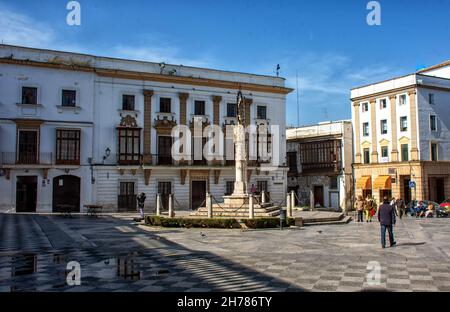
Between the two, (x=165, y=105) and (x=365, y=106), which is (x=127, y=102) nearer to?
(x=165, y=105)

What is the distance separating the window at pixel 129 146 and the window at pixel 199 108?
17.1 ft

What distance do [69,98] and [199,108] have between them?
10.3 m

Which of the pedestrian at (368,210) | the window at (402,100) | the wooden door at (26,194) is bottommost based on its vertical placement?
the pedestrian at (368,210)

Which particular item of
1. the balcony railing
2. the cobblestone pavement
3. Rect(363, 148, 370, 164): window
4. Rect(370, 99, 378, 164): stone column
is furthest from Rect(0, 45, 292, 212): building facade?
the cobblestone pavement

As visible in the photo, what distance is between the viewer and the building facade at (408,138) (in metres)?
38.8

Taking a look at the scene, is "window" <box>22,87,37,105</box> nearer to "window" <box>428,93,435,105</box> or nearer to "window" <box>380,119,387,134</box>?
"window" <box>380,119,387,134</box>

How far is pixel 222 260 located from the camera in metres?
11.4

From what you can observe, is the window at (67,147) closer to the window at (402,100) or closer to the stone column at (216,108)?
the stone column at (216,108)

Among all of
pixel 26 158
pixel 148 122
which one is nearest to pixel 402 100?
pixel 148 122

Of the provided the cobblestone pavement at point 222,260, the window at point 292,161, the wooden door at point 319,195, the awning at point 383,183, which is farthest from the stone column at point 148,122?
the awning at point 383,183

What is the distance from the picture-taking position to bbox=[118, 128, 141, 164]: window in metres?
33.7

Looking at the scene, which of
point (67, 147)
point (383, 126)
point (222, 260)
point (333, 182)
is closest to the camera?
point (222, 260)
